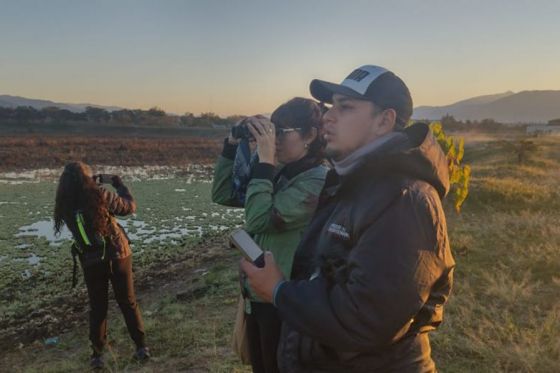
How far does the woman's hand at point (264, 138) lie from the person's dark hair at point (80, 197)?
2423 millimetres

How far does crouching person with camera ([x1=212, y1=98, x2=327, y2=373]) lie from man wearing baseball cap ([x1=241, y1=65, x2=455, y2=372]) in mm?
533

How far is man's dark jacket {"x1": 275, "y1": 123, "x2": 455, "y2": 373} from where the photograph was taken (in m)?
1.32

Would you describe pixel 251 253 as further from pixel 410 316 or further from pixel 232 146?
pixel 232 146

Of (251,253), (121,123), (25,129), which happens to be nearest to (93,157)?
(25,129)

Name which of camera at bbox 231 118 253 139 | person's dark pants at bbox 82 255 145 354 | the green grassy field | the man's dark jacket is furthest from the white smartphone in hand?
person's dark pants at bbox 82 255 145 354

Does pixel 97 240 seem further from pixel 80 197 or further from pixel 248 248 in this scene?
pixel 248 248

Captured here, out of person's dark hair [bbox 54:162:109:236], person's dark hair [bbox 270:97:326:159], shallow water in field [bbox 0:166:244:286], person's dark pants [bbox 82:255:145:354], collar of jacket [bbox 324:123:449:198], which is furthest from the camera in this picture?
shallow water in field [bbox 0:166:244:286]

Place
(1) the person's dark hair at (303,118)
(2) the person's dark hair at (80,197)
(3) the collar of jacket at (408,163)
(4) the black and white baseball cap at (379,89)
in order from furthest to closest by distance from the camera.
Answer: (2) the person's dark hair at (80,197) < (1) the person's dark hair at (303,118) < (4) the black and white baseball cap at (379,89) < (3) the collar of jacket at (408,163)

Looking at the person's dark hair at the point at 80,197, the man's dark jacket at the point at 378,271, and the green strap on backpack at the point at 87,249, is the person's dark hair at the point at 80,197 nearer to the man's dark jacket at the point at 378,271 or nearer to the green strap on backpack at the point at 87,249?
the green strap on backpack at the point at 87,249

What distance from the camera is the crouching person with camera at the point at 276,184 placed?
2.27m

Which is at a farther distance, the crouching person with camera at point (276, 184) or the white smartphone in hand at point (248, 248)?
the crouching person with camera at point (276, 184)

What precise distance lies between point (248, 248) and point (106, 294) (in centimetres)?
321

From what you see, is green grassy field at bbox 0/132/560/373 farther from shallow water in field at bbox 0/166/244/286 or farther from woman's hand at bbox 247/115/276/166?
woman's hand at bbox 247/115/276/166

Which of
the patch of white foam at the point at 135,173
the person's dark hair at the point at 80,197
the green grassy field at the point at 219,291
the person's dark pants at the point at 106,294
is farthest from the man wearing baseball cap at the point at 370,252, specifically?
the patch of white foam at the point at 135,173
